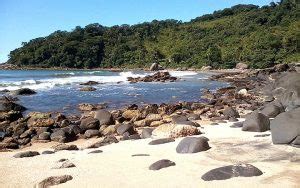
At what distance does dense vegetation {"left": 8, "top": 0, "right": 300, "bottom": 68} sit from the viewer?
76.7 m

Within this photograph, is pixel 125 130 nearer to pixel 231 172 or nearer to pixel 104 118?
pixel 104 118

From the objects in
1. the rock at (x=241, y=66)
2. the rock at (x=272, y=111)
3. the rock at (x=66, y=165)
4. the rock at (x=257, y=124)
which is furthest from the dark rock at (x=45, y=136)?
the rock at (x=241, y=66)

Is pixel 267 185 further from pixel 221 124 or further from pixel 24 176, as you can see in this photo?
pixel 221 124

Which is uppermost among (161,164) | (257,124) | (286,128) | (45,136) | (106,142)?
(286,128)

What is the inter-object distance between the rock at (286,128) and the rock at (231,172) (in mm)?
2534

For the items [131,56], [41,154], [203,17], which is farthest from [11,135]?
[203,17]

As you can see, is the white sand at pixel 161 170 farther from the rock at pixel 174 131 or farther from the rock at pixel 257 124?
the rock at pixel 174 131

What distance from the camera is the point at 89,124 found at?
17469 mm

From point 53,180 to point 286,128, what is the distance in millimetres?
6263

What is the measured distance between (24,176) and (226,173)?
465cm

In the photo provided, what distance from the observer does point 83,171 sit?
32.7 feet

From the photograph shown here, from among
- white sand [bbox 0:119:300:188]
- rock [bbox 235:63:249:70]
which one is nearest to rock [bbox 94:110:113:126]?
white sand [bbox 0:119:300:188]

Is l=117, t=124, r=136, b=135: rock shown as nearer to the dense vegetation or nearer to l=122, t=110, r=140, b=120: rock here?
l=122, t=110, r=140, b=120: rock

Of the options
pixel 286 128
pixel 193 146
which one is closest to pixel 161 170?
pixel 193 146
